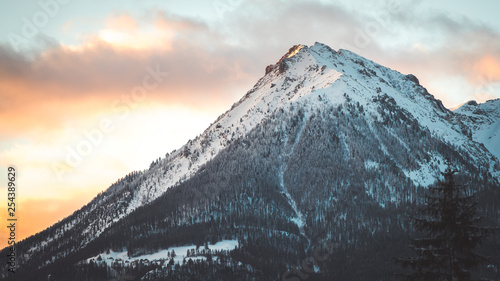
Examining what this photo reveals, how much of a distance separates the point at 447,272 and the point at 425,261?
71.8 inches

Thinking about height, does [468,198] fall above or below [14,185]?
below

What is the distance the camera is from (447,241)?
49.7 m

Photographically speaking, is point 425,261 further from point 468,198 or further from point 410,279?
point 468,198

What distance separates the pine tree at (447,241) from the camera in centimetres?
4872

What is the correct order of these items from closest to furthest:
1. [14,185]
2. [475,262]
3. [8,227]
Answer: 1. [475,262]
2. [14,185]
3. [8,227]

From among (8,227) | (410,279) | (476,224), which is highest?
(8,227)

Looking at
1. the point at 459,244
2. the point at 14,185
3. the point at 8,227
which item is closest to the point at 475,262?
the point at 459,244

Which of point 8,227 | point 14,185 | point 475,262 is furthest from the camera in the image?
point 8,227

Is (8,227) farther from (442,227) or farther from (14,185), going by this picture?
(442,227)

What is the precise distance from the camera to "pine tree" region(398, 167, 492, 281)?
4872 centimetres

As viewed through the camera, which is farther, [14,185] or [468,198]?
[14,185]

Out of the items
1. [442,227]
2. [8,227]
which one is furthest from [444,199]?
[8,227]

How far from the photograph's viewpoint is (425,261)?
49375 mm

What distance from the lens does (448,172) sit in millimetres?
50344
